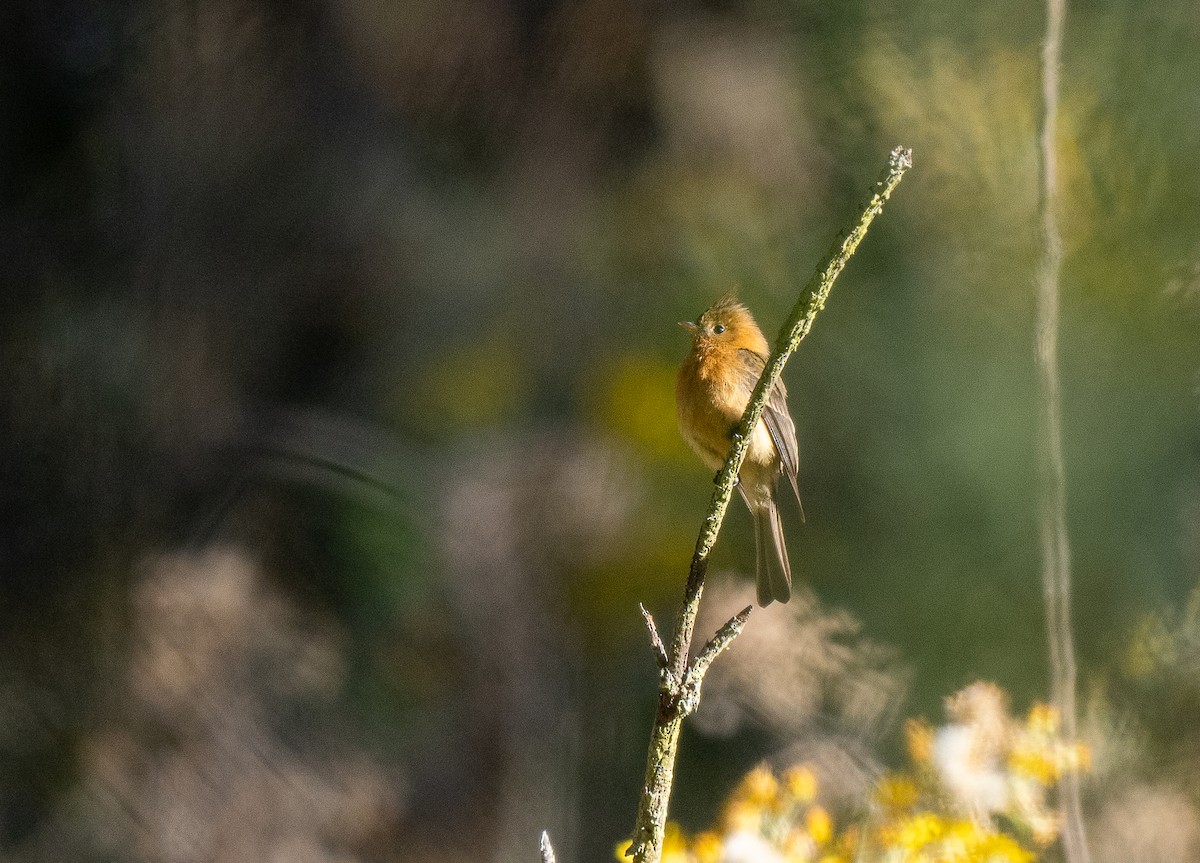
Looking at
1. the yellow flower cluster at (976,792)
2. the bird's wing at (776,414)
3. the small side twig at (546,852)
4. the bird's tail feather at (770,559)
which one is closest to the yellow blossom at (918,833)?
the yellow flower cluster at (976,792)

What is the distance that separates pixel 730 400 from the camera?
153cm

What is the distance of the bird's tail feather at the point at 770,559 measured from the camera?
140 centimetres

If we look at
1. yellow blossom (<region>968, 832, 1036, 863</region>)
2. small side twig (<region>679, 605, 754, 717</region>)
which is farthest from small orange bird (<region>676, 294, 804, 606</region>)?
small side twig (<region>679, 605, 754, 717</region>)

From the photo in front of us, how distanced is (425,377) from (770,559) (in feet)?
5.36

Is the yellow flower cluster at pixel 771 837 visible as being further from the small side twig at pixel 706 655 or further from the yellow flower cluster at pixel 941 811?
the small side twig at pixel 706 655

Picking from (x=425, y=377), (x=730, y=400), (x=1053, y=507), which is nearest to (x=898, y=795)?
(x=1053, y=507)

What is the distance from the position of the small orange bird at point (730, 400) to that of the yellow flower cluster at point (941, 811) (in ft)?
1.03

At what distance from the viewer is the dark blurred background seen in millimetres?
2109

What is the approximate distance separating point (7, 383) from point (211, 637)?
84 cm

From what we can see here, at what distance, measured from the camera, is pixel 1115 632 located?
1.61 metres

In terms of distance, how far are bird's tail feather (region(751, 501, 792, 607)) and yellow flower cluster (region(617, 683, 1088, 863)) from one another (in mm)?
234

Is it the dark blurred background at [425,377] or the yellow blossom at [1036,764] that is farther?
the dark blurred background at [425,377]

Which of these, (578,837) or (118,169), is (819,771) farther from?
(118,169)

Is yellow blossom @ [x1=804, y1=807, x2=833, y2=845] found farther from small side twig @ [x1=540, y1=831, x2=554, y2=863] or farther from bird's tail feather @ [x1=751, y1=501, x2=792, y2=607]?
small side twig @ [x1=540, y1=831, x2=554, y2=863]
